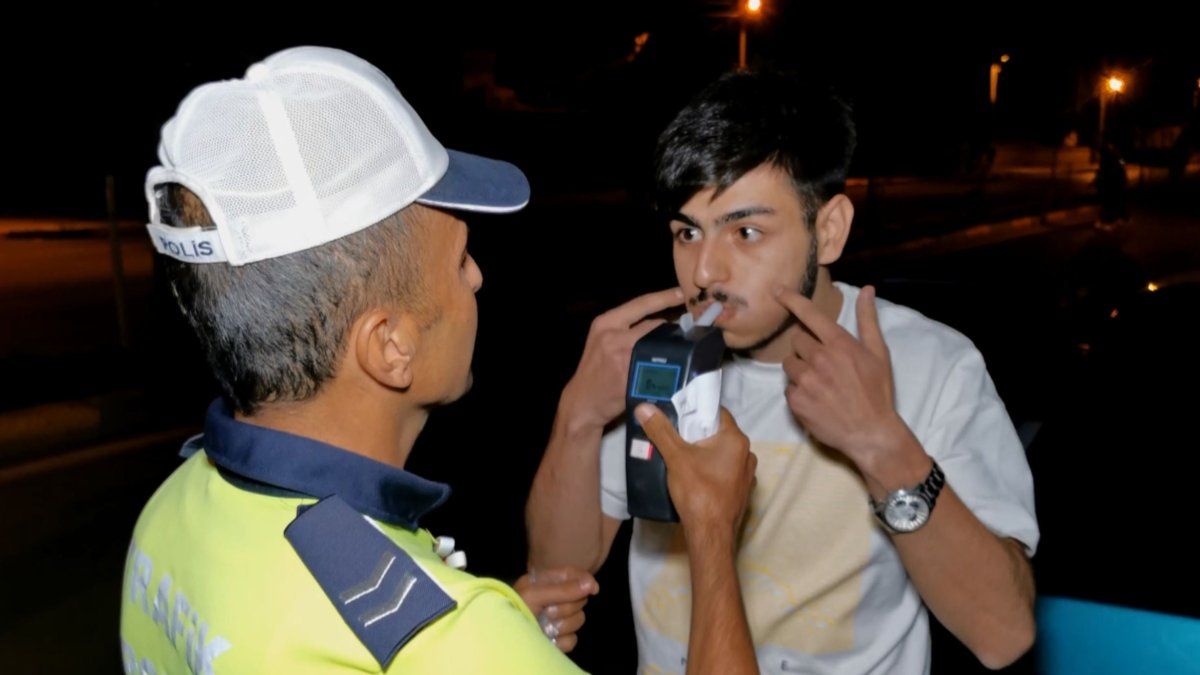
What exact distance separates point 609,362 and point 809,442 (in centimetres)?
42

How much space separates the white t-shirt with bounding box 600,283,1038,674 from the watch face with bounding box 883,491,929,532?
0.66 feet

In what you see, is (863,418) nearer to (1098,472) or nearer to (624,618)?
(1098,472)

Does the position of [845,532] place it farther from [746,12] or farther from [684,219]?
[746,12]

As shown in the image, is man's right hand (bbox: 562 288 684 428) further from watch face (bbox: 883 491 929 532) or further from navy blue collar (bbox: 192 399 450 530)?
navy blue collar (bbox: 192 399 450 530)

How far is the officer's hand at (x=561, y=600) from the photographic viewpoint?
2041mm

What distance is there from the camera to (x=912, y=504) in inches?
74.0

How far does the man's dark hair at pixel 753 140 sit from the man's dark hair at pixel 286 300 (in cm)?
91

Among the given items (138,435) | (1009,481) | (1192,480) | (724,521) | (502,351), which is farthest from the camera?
(502,351)

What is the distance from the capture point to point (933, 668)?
3.41 metres

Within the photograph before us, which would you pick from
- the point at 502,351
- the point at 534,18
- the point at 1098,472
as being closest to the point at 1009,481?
the point at 1098,472

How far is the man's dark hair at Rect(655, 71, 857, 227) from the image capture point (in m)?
→ 2.32

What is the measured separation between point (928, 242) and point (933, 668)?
19.6 meters

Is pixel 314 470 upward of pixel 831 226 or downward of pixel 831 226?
downward

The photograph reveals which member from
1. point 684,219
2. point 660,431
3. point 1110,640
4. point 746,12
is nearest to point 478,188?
point 660,431
